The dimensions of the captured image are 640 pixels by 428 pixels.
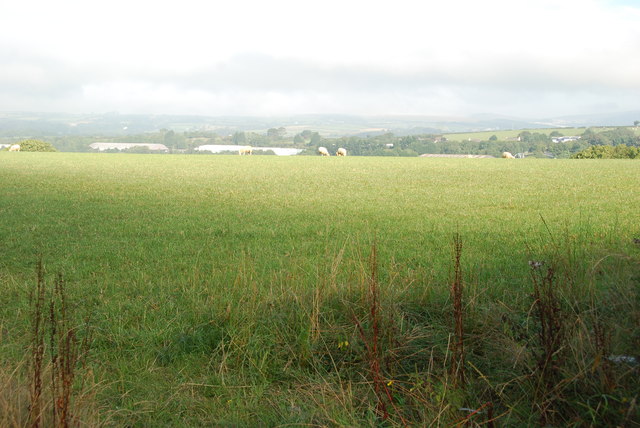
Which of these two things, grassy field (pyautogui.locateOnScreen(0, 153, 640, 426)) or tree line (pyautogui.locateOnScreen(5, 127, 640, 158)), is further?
tree line (pyautogui.locateOnScreen(5, 127, 640, 158))

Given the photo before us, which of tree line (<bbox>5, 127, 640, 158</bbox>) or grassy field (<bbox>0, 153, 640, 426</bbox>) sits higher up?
tree line (<bbox>5, 127, 640, 158</bbox>)

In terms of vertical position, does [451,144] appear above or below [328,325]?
above

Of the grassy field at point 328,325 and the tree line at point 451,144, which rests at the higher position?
the tree line at point 451,144

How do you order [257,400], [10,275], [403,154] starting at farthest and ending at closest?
1. [403,154]
2. [10,275]
3. [257,400]

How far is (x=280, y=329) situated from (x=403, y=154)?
47.3 meters

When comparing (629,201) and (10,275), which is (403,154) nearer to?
(629,201)

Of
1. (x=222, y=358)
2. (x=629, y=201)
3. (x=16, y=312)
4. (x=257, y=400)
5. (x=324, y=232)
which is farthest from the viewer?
(x=629, y=201)

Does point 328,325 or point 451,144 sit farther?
point 451,144

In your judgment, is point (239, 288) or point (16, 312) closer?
point (16, 312)

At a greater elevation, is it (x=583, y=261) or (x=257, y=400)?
(x=583, y=261)

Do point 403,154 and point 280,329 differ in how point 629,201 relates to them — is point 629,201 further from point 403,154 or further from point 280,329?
point 403,154

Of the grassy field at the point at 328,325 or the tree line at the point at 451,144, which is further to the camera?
the tree line at the point at 451,144

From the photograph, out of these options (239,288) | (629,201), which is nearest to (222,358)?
(239,288)

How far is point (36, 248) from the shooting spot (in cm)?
812
